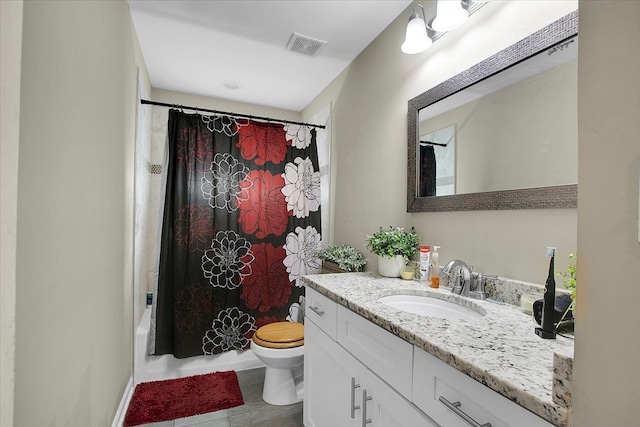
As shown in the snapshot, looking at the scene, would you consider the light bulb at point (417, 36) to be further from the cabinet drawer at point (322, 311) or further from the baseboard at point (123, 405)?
the baseboard at point (123, 405)

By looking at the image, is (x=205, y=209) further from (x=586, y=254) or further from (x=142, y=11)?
(x=586, y=254)

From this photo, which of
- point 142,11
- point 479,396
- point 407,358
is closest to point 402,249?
point 407,358

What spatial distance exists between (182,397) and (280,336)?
0.81 metres

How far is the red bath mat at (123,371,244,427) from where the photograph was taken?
1.93 metres

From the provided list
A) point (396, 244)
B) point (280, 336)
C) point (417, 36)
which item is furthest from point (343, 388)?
point (417, 36)

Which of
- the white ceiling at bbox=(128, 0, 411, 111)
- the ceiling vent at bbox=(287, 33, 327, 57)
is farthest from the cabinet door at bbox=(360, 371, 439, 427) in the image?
the ceiling vent at bbox=(287, 33, 327, 57)

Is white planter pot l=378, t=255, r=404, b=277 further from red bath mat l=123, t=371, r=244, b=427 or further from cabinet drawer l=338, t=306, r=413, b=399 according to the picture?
red bath mat l=123, t=371, r=244, b=427

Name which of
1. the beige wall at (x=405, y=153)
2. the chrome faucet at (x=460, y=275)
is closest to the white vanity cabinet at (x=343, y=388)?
the chrome faucet at (x=460, y=275)

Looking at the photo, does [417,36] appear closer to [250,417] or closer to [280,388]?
[280,388]

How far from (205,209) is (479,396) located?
7.09ft

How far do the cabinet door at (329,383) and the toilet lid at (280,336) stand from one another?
1.14 feet

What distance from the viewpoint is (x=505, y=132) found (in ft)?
4.29

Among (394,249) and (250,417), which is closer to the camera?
(394,249)

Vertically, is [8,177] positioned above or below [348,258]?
above
